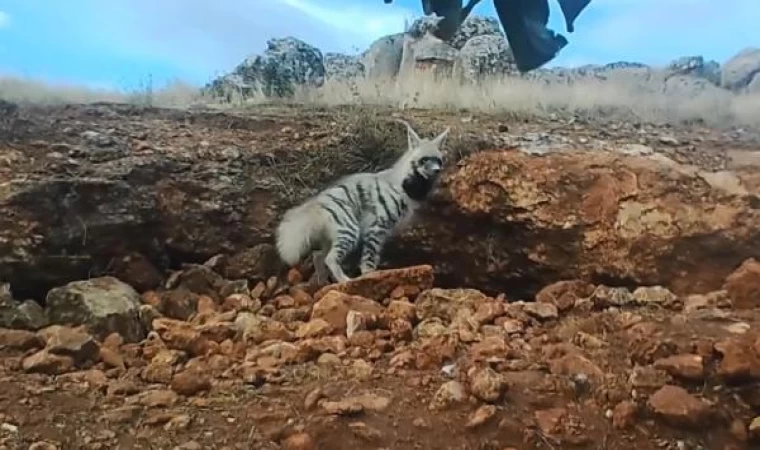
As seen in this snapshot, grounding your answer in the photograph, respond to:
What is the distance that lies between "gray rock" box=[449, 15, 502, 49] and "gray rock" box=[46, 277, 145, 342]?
291cm

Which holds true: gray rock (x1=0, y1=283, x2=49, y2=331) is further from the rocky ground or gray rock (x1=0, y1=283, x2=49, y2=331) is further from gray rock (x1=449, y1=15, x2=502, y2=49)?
gray rock (x1=449, y1=15, x2=502, y2=49)

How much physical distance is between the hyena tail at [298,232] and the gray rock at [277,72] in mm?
1373

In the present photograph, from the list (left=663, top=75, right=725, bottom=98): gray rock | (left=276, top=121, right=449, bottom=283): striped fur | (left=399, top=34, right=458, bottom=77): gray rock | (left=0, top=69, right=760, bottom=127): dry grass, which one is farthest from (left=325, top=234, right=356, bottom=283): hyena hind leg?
(left=663, top=75, right=725, bottom=98): gray rock

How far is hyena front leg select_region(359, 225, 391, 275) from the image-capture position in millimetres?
3783

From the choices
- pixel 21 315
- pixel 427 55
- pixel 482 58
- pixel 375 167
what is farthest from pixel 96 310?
pixel 482 58

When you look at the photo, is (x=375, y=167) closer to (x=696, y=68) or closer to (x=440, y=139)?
(x=440, y=139)

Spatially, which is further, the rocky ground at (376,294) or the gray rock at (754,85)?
the gray rock at (754,85)

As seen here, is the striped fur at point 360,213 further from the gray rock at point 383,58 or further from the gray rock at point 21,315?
the gray rock at point 383,58

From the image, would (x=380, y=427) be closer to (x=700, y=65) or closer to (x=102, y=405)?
(x=102, y=405)

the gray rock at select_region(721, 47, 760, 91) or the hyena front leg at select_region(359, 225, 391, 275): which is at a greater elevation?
the gray rock at select_region(721, 47, 760, 91)

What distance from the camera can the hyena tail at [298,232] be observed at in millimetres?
3648

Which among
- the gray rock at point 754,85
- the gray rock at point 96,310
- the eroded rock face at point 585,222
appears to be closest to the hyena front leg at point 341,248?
the eroded rock face at point 585,222

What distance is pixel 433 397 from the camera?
2346 millimetres

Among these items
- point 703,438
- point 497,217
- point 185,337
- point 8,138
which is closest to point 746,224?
Answer: point 497,217
